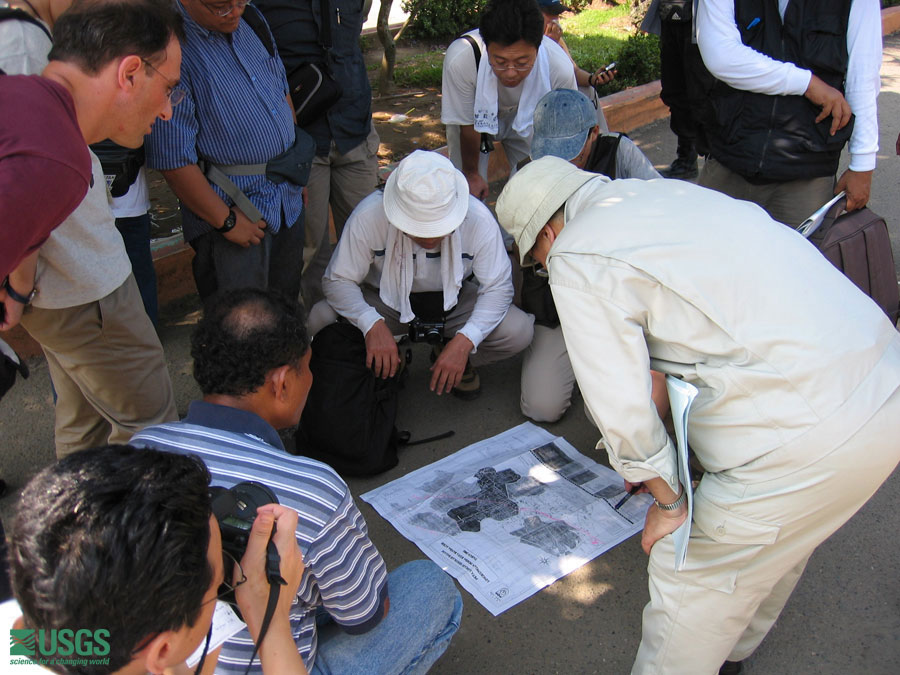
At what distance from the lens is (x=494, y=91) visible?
11.6ft

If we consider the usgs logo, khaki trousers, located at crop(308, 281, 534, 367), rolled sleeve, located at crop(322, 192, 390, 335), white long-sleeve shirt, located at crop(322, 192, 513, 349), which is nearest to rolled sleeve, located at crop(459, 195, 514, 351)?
white long-sleeve shirt, located at crop(322, 192, 513, 349)

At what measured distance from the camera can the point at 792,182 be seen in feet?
9.35

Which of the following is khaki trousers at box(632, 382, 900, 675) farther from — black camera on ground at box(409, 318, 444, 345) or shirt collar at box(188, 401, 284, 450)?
black camera on ground at box(409, 318, 444, 345)

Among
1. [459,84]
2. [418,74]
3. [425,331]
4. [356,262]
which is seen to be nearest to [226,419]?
[356,262]

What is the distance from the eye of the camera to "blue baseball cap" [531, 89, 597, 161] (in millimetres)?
2836

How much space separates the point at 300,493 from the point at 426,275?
1.66 metres

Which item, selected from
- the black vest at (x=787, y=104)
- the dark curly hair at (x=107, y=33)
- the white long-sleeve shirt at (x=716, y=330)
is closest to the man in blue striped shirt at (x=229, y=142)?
the dark curly hair at (x=107, y=33)

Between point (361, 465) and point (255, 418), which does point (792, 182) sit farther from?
point (255, 418)

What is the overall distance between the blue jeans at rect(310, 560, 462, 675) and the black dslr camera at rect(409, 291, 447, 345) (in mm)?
1351

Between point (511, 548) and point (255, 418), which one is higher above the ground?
point (255, 418)

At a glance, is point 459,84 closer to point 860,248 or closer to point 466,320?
point 466,320

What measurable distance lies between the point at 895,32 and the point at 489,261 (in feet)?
29.4

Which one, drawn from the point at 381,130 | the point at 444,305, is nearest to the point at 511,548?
the point at 444,305

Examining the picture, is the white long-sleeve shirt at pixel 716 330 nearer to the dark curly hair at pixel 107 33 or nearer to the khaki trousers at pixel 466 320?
the dark curly hair at pixel 107 33
